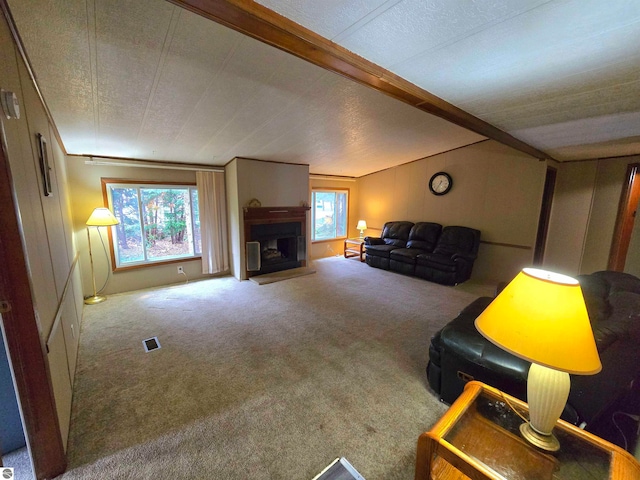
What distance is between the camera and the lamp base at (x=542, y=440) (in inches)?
40.8

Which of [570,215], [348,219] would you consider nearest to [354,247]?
[348,219]

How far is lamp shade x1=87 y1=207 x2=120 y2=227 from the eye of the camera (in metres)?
3.37

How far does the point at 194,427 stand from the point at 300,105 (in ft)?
9.10

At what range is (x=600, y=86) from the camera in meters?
1.80

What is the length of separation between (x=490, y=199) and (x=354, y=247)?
10.4 ft

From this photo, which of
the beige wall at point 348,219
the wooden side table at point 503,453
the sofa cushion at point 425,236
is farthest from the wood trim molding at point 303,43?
the beige wall at point 348,219

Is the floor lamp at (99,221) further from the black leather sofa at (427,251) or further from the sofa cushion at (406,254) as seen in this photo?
the sofa cushion at (406,254)

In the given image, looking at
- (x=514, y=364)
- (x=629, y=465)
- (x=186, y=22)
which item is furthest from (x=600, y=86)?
(x=186, y=22)

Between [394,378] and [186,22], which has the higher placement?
[186,22]

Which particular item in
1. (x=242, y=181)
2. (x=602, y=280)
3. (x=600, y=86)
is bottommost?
(x=602, y=280)

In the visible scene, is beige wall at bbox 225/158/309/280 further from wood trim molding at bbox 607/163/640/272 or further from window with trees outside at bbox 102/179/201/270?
wood trim molding at bbox 607/163/640/272

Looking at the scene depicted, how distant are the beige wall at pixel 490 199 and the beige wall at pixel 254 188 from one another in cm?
260

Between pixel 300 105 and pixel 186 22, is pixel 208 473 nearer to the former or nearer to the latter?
pixel 186 22

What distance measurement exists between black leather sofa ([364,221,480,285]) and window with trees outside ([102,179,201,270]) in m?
3.58
